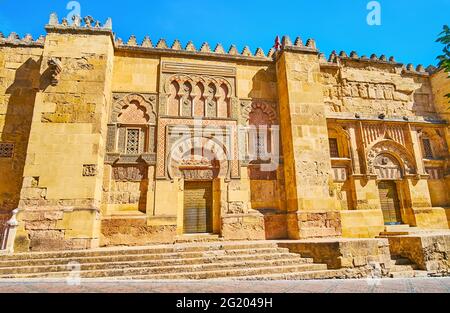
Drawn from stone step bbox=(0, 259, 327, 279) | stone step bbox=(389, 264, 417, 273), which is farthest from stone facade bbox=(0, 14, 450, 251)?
stone step bbox=(389, 264, 417, 273)

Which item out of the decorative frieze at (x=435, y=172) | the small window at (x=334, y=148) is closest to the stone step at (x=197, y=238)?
the small window at (x=334, y=148)

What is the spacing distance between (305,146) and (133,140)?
17.1 feet

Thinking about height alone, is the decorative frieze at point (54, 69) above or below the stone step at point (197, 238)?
above

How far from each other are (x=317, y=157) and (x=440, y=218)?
18.4 feet

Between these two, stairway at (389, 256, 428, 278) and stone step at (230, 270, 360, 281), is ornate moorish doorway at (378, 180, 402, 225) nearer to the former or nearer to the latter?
stairway at (389, 256, 428, 278)

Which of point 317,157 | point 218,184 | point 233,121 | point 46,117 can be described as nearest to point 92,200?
point 46,117

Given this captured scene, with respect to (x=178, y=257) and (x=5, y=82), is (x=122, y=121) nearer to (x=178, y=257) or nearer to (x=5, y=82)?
(x=5, y=82)

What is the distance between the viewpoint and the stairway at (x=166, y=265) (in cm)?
509

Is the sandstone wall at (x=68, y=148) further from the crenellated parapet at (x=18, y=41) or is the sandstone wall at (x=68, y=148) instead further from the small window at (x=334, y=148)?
the small window at (x=334, y=148)

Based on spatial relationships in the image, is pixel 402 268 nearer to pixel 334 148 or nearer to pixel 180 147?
pixel 334 148

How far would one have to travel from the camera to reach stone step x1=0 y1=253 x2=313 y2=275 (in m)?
5.10

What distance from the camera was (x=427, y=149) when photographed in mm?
10703

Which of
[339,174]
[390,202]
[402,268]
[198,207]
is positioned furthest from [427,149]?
[198,207]

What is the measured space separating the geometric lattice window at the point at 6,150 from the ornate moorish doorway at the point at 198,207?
514 cm
